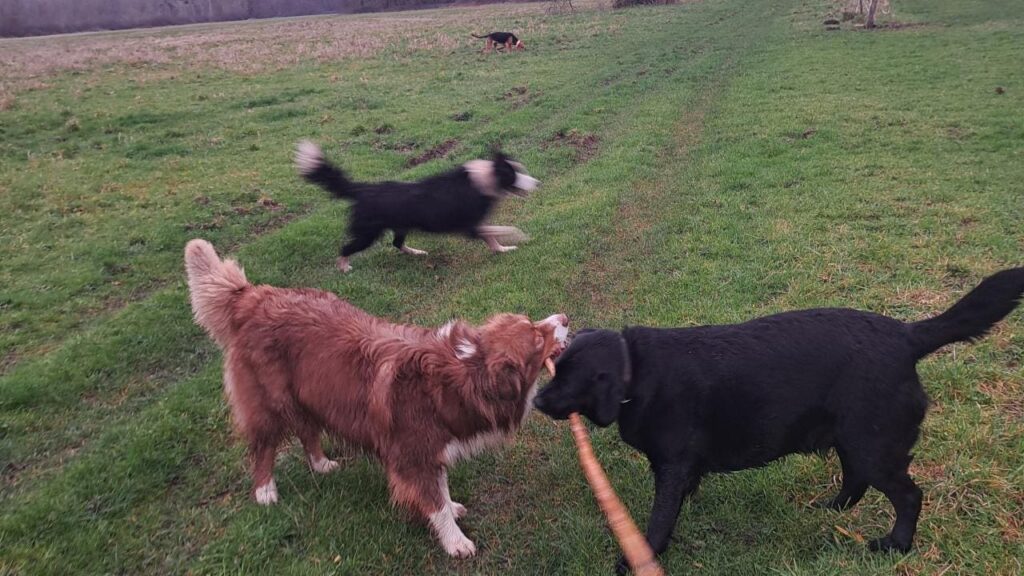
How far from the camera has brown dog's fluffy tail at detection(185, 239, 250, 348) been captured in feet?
13.5

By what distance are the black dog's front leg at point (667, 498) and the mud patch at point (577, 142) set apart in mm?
9194

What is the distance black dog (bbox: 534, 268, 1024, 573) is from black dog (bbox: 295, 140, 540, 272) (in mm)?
4878

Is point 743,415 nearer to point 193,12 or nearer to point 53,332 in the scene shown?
point 53,332

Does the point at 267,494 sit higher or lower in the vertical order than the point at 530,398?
lower

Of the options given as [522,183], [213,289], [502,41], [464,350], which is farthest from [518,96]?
[464,350]

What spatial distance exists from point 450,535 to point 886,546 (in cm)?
241

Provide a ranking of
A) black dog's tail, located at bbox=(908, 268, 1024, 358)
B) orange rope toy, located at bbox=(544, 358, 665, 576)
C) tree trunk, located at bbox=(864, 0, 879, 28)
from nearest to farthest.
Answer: orange rope toy, located at bbox=(544, 358, 665, 576) < black dog's tail, located at bbox=(908, 268, 1024, 358) < tree trunk, located at bbox=(864, 0, 879, 28)

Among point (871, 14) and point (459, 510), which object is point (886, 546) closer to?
point (459, 510)

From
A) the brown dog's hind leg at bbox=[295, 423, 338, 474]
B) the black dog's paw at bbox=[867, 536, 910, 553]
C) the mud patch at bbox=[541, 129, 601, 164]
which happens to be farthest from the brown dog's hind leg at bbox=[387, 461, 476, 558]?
the mud patch at bbox=[541, 129, 601, 164]

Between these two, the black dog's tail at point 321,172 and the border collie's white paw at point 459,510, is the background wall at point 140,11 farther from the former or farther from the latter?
the border collie's white paw at point 459,510

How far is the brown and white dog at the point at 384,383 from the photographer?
354cm

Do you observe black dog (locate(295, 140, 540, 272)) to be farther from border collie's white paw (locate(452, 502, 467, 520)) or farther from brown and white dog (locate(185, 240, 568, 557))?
border collie's white paw (locate(452, 502, 467, 520))

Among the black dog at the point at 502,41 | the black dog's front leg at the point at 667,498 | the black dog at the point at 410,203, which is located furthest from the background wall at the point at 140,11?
the black dog's front leg at the point at 667,498

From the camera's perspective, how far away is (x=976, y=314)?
307cm
